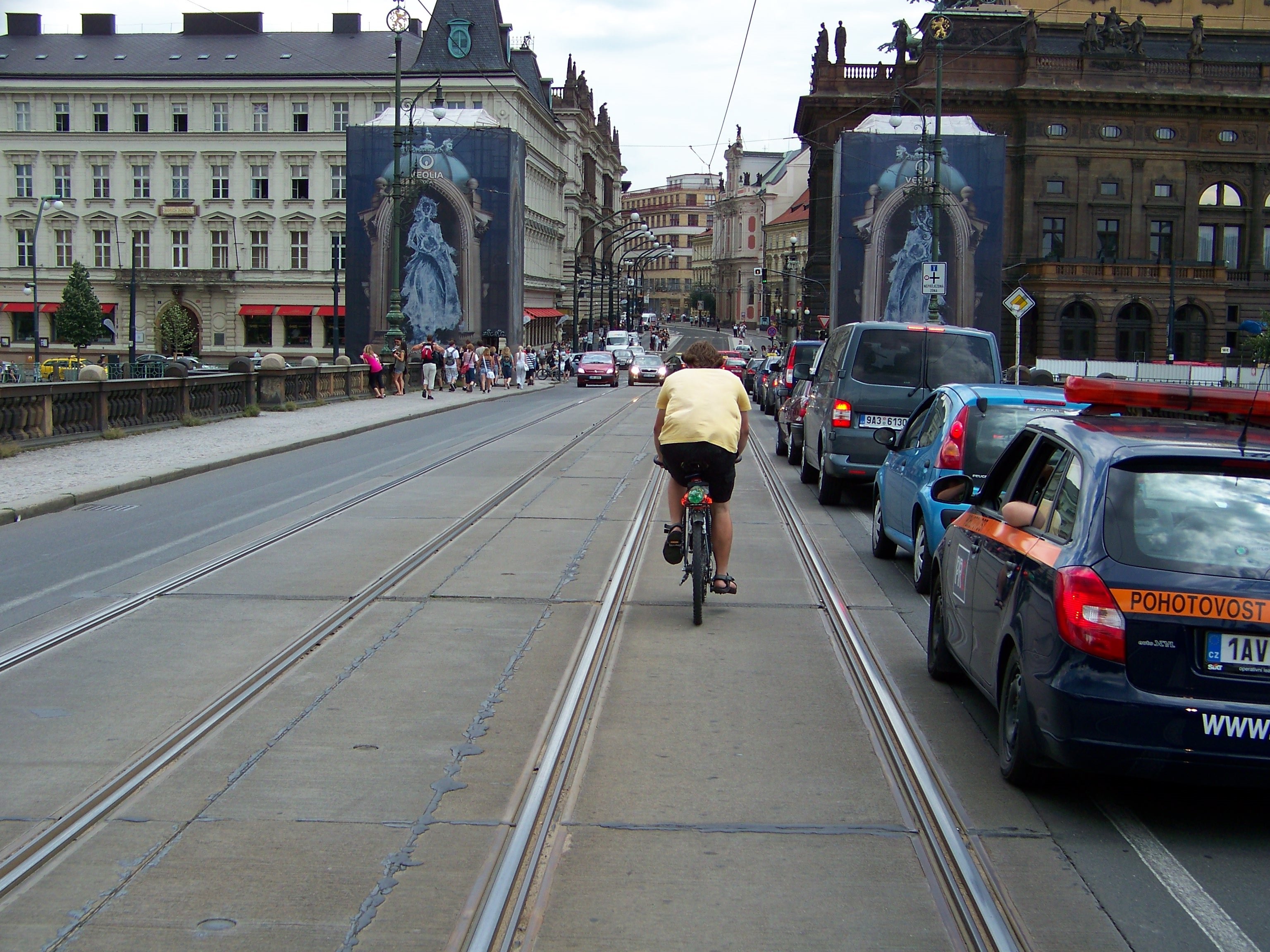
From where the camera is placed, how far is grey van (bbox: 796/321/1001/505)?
14906 millimetres

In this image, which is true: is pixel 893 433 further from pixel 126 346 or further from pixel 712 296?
pixel 712 296

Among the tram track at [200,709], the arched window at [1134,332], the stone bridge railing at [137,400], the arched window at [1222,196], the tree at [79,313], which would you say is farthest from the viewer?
the arched window at [1222,196]

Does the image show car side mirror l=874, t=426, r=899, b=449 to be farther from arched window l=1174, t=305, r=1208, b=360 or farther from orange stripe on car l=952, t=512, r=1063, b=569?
arched window l=1174, t=305, r=1208, b=360

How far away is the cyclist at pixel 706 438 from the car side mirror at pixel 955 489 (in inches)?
71.2

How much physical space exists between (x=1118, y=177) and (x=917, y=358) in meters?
65.0

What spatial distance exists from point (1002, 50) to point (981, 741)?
73873 mm

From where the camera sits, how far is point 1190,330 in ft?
243

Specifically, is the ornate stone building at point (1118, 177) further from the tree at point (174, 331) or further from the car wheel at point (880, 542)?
the car wheel at point (880, 542)

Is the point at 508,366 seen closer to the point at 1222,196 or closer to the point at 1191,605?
the point at 1222,196

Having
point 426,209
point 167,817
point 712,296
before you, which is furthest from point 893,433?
point 712,296

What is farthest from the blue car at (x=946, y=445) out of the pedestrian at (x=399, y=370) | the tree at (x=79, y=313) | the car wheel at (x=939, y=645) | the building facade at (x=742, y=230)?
the building facade at (x=742, y=230)

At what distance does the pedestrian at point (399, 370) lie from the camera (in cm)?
4100

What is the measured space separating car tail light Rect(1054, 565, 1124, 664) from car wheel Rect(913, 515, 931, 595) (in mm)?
4676

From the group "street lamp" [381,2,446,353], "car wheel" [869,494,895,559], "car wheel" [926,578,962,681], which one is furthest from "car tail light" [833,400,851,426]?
"street lamp" [381,2,446,353]
